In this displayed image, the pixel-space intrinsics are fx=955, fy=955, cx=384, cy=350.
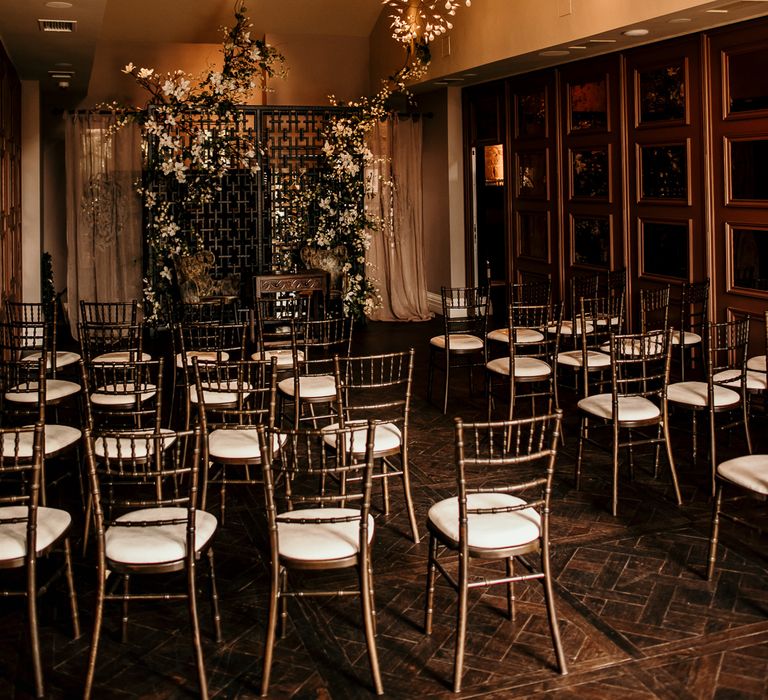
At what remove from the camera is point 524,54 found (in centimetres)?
891

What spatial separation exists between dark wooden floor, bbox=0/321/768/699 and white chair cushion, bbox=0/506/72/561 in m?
0.48

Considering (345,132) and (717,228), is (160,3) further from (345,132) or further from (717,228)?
(717,228)

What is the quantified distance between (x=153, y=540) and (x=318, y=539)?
0.61 meters

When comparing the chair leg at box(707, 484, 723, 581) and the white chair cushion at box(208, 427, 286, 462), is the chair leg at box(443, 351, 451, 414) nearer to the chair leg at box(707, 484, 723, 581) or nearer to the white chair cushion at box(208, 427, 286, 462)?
the white chair cushion at box(208, 427, 286, 462)

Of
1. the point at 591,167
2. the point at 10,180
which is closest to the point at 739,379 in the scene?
the point at 591,167

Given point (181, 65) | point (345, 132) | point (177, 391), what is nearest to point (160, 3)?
point (181, 65)

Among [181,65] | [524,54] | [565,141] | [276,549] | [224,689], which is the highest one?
[181,65]

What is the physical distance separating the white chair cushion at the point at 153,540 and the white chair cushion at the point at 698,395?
3.12 meters

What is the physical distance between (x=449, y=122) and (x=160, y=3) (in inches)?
161

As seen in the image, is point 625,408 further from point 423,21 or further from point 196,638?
point 423,21

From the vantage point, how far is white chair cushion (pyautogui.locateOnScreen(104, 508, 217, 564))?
137 inches

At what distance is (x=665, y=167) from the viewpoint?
27.9ft

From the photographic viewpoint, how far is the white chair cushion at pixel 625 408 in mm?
5355

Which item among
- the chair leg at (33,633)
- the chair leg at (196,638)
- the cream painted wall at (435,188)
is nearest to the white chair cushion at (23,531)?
the chair leg at (33,633)
